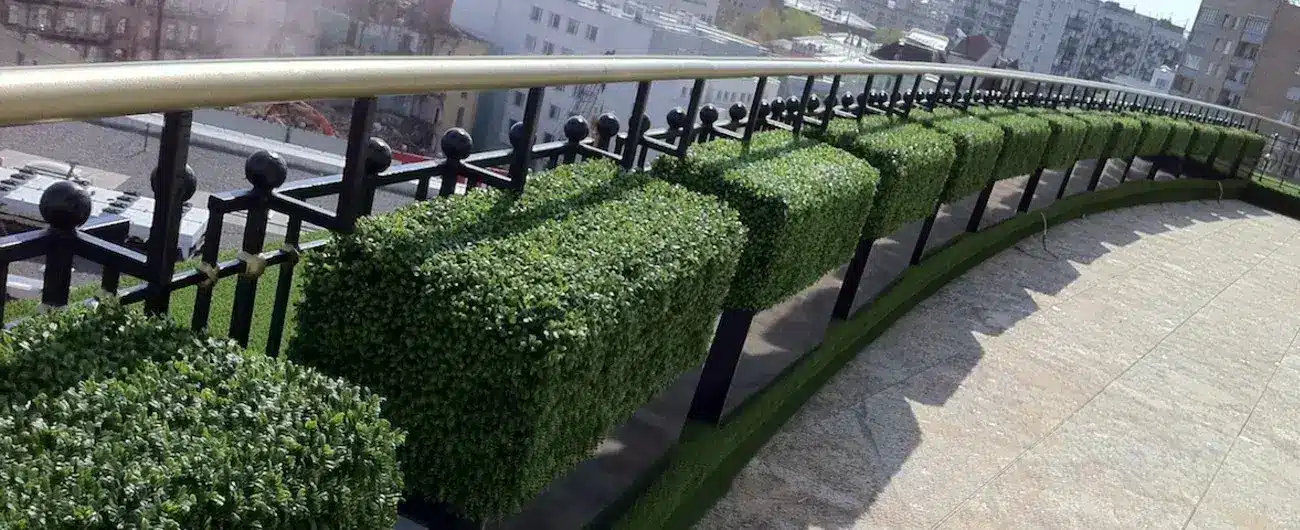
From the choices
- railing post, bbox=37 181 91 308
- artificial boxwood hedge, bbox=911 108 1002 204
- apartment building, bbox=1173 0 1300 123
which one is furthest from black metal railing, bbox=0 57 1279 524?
apartment building, bbox=1173 0 1300 123

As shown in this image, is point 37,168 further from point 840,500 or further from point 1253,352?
point 1253,352

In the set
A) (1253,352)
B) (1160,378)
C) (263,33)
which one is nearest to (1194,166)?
(1253,352)

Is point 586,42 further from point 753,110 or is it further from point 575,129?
point 575,129

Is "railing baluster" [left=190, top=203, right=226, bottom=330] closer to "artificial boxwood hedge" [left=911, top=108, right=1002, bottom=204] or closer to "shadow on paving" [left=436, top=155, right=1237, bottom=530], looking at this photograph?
"shadow on paving" [left=436, top=155, right=1237, bottom=530]

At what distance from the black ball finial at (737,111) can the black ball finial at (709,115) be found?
1.29 ft

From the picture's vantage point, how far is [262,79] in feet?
7.11

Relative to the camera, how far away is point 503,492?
10.2 feet

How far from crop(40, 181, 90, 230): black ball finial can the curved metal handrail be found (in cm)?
39

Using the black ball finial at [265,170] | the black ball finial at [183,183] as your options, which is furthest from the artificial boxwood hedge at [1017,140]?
the black ball finial at [183,183]

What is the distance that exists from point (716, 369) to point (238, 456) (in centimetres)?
429

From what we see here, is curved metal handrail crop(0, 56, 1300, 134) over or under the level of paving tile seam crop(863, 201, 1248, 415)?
over

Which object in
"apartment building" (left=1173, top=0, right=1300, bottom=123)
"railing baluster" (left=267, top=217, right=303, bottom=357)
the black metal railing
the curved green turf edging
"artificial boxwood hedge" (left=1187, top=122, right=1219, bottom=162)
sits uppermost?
"apartment building" (left=1173, top=0, right=1300, bottom=123)

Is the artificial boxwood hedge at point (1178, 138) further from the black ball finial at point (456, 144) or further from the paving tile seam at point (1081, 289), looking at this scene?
the black ball finial at point (456, 144)

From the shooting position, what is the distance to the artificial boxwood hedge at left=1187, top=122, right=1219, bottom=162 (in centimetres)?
1795
